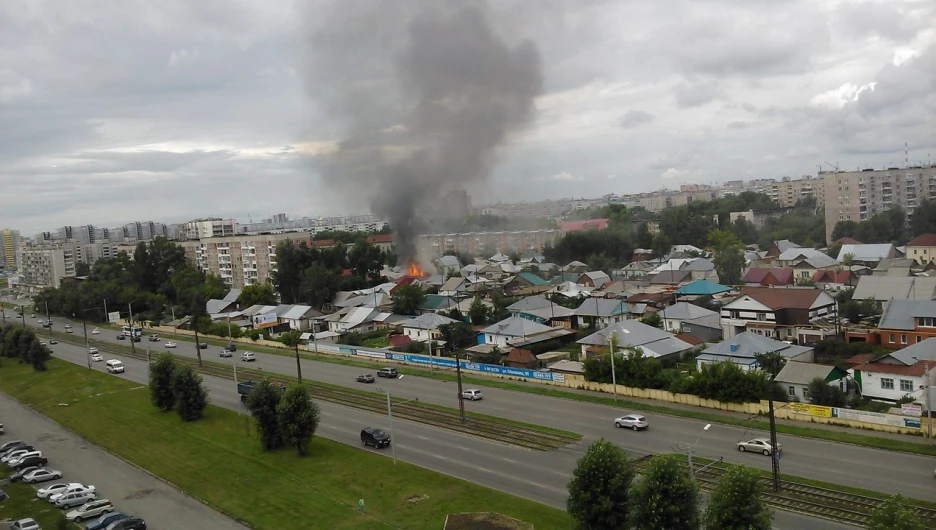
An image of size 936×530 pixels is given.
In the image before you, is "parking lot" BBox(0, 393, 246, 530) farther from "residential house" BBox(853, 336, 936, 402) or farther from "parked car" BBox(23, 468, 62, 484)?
"residential house" BBox(853, 336, 936, 402)

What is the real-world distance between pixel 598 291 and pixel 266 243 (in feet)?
147

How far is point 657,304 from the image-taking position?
Answer: 49938 millimetres

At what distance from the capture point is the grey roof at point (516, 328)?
4134 centimetres

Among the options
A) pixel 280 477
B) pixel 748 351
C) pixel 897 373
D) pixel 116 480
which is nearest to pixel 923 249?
pixel 748 351

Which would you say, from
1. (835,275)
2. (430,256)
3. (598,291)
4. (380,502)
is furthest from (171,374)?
(430,256)

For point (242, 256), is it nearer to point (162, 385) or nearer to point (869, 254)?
point (162, 385)

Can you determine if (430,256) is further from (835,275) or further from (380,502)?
(380,502)

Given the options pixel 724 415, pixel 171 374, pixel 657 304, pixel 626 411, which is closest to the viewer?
pixel 724 415

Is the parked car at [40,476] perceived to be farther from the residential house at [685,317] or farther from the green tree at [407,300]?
the residential house at [685,317]

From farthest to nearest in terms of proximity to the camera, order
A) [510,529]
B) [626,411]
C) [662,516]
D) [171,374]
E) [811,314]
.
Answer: [811,314], [171,374], [626,411], [510,529], [662,516]

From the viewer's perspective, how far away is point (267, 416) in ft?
80.3

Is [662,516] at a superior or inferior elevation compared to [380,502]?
superior

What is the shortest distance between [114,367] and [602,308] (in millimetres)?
31774

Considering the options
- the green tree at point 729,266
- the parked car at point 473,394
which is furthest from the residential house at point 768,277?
the parked car at point 473,394
